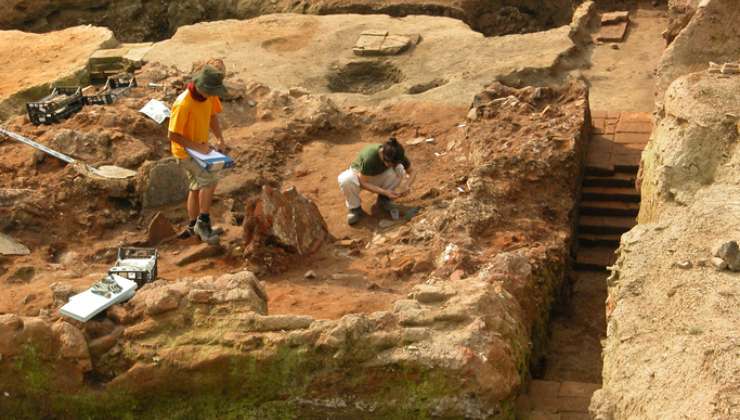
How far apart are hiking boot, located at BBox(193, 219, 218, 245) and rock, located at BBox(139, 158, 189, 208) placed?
35.7 inches

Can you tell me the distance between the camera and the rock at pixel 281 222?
7797 mm

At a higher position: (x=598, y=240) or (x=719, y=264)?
(x=719, y=264)

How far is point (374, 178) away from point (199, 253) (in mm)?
1568

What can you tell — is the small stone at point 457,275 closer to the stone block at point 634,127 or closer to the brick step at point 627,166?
the brick step at point 627,166

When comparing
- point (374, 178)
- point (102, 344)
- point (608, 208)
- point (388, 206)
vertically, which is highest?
point (374, 178)

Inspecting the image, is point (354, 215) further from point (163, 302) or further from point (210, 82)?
point (163, 302)

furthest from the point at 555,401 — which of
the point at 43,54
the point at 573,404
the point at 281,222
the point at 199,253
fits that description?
the point at 43,54

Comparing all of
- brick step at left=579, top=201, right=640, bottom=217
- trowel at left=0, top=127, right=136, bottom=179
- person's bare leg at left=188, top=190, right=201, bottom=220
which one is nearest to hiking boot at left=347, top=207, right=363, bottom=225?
person's bare leg at left=188, top=190, right=201, bottom=220

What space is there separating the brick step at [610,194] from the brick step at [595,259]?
0.49 meters

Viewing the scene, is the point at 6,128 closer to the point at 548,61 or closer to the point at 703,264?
the point at 548,61

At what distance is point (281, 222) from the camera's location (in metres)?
7.83

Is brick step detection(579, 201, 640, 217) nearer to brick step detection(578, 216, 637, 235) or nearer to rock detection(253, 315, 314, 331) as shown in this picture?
brick step detection(578, 216, 637, 235)

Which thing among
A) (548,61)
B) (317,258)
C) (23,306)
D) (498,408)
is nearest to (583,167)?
(548,61)

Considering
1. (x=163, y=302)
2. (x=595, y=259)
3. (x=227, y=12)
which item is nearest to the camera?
(x=163, y=302)
